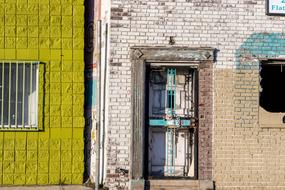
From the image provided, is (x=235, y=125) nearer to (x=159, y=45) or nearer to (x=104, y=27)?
(x=159, y=45)

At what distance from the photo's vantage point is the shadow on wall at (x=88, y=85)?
1263 centimetres

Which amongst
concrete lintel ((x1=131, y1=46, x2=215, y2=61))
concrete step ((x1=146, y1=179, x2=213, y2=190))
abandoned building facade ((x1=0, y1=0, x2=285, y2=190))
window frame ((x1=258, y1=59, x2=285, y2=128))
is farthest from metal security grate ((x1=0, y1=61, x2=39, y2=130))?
window frame ((x1=258, y1=59, x2=285, y2=128))

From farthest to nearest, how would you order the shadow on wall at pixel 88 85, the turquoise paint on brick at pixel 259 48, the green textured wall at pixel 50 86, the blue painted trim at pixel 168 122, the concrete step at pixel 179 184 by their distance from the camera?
the shadow on wall at pixel 88 85, the green textured wall at pixel 50 86, the turquoise paint on brick at pixel 259 48, the blue painted trim at pixel 168 122, the concrete step at pixel 179 184

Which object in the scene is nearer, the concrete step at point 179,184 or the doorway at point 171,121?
the concrete step at point 179,184

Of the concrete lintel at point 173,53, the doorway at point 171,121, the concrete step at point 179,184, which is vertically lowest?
the concrete step at point 179,184

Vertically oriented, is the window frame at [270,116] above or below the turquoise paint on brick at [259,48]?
below

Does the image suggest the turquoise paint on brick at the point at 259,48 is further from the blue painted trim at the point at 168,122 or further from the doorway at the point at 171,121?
the blue painted trim at the point at 168,122

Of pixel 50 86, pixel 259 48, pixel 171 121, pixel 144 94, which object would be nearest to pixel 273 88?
pixel 259 48

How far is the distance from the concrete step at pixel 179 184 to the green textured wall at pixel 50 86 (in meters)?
1.58

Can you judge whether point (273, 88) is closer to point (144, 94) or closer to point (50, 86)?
point (144, 94)

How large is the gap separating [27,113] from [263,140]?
4651mm

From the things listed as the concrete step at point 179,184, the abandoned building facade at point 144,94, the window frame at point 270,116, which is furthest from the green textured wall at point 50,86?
the window frame at point 270,116

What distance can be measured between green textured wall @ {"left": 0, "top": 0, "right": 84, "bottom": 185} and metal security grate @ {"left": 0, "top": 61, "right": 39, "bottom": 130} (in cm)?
15

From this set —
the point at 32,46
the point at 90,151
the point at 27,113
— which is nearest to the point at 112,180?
the point at 90,151
